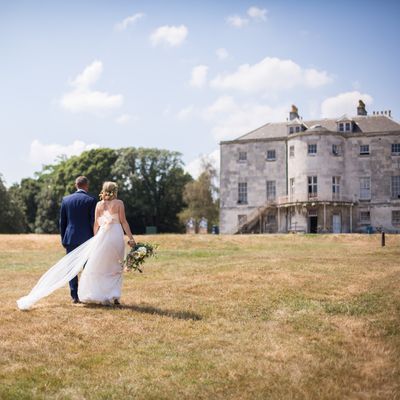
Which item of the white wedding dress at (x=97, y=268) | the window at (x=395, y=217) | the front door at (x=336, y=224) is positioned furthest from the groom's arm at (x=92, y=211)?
the window at (x=395, y=217)

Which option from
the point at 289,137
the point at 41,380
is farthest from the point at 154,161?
the point at 41,380

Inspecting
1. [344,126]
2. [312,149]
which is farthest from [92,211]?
[344,126]

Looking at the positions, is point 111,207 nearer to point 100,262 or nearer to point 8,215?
point 100,262

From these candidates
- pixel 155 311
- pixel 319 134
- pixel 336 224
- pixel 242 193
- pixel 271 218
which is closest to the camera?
pixel 155 311

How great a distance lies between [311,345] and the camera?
873 cm

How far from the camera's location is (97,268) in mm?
11133

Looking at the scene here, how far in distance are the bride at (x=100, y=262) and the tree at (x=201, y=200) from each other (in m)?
52.3

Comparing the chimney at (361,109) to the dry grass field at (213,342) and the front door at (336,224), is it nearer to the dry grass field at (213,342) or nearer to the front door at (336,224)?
the front door at (336,224)

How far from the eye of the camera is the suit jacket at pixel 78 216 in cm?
1152

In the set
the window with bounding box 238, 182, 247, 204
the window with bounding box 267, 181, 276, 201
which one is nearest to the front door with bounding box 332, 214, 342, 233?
the window with bounding box 267, 181, 276, 201

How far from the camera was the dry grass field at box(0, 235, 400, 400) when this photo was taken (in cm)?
700

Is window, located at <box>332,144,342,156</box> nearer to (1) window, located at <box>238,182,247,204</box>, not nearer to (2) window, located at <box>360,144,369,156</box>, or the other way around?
(2) window, located at <box>360,144,369,156</box>

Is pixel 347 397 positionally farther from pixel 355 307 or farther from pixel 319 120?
pixel 319 120

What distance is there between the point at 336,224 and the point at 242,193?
10.3 metres
